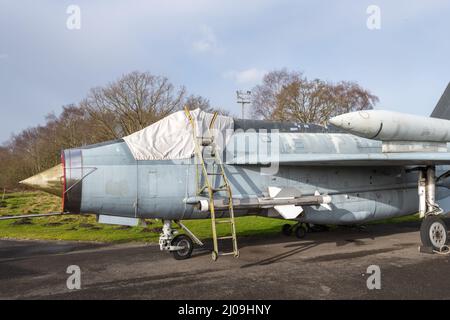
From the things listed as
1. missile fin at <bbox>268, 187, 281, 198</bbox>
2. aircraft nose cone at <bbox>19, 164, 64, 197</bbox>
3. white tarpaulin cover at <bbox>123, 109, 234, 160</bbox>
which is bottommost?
missile fin at <bbox>268, 187, 281, 198</bbox>

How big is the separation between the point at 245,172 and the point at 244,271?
229cm

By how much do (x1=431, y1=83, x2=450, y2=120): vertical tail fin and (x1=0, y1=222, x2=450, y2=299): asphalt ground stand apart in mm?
4706

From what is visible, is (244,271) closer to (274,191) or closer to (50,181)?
(274,191)

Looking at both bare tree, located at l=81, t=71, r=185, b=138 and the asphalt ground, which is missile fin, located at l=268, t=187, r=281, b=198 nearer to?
the asphalt ground

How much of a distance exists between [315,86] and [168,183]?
3332 cm

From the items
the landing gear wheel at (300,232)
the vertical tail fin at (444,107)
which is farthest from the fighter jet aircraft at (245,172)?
the vertical tail fin at (444,107)

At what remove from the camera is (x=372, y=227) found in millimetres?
13391

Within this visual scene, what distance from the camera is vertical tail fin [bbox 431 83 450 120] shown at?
13034mm

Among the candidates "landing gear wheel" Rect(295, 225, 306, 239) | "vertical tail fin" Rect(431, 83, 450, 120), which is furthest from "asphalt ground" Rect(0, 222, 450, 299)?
"vertical tail fin" Rect(431, 83, 450, 120)

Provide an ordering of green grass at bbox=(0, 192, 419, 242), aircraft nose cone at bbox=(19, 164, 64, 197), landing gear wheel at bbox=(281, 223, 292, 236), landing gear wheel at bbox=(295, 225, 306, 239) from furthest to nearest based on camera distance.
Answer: green grass at bbox=(0, 192, 419, 242)
landing gear wheel at bbox=(281, 223, 292, 236)
landing gear wheel at bbox=(295, 225, 306, 239)
aircraft nose cone at bbox=(19, 164, 64, 197)

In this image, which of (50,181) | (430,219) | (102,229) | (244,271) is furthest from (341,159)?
(102,229)

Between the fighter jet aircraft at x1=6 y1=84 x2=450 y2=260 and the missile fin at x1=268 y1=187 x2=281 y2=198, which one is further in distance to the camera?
the missile fin at x1=268 y1=187 x2=281 y2=198

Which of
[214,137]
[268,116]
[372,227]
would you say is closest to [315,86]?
[268,116]

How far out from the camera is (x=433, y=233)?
8961 millimetres
